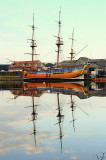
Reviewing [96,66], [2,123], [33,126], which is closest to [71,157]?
[33,126]

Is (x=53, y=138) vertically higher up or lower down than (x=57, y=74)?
lower down

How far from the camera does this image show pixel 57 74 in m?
75.3

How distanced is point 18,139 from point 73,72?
63753 millimetres

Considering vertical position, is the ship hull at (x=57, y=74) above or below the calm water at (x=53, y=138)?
above

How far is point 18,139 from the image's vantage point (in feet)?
32.3

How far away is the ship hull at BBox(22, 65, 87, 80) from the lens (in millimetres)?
72438

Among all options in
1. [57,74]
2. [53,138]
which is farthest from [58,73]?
A: [53,138]

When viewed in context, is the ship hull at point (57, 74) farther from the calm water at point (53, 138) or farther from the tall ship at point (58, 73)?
the calm water at point (53, 138)

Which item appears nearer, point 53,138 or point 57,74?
point 53,138

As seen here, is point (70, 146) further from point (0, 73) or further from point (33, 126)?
point (0, 73)

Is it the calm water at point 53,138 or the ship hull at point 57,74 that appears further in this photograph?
the ship hull at point 57,74

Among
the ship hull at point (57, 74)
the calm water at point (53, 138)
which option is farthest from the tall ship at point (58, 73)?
the calm water at point (53, 138)

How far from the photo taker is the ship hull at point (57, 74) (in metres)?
72.4

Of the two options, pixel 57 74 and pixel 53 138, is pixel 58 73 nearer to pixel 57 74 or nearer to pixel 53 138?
pixel 57 74
